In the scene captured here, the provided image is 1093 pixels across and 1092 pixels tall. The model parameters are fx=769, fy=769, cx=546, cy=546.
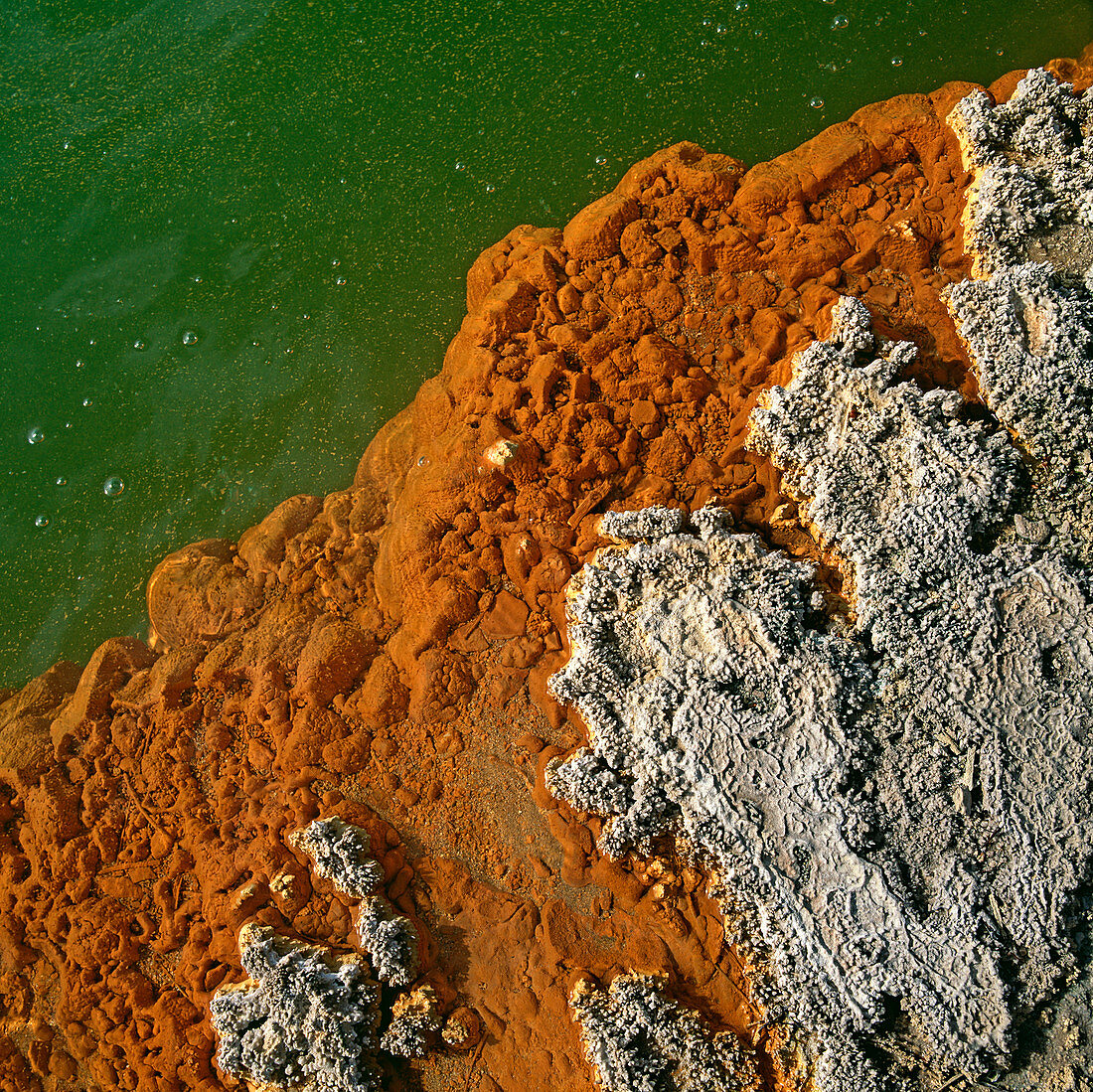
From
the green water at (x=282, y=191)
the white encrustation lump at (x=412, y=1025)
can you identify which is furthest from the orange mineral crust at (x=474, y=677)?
the green water at (x=282, y=191)

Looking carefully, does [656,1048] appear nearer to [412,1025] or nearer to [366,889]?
[412,1025]

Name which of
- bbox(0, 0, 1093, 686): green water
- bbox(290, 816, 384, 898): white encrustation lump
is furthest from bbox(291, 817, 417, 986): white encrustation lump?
bbox(0, 0, 1093, 686): green water

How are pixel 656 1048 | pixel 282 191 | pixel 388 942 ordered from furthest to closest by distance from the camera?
1. pixel 282 191
2. pixel 388 942
3. pixel 656 1048

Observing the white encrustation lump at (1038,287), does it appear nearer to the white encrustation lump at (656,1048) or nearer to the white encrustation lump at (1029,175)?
the white encrustation lump at (1029,175)

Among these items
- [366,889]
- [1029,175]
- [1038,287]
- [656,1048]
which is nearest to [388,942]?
[366,889]

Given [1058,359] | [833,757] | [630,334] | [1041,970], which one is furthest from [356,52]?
[1041,970]

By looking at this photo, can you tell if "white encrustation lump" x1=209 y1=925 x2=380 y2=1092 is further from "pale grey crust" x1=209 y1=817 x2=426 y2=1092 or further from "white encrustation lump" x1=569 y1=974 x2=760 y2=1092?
"white encrustation lump" x1=569 y1=974 x2=760 y2=1092
